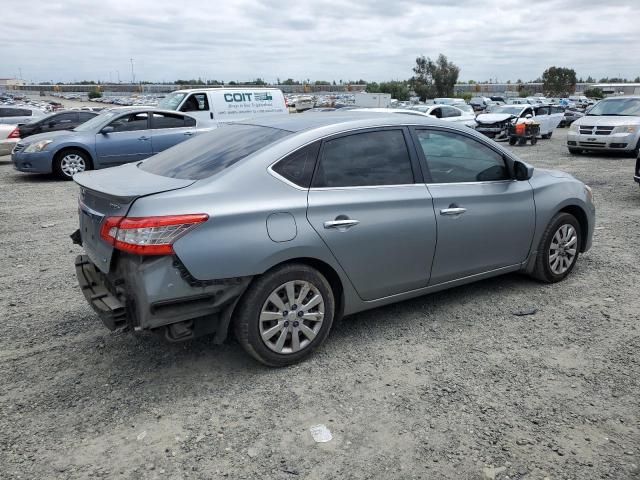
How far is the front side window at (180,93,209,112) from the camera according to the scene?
15.8 m

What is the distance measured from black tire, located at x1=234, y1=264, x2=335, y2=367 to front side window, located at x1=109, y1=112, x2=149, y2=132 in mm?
9689

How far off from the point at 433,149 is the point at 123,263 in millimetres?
2493

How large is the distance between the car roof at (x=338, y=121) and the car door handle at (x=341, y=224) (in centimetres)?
73

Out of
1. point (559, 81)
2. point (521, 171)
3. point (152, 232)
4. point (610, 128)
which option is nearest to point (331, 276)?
point (152, 232)

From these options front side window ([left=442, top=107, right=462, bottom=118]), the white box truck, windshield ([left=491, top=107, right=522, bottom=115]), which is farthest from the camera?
the white box truck

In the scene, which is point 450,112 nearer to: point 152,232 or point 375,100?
point 152,232

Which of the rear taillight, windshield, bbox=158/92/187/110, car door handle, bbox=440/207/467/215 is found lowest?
car door handle, bbox=440/207/467/215

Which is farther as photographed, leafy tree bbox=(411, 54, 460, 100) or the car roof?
leafy tree bbox=(411, 54, 460, 100)

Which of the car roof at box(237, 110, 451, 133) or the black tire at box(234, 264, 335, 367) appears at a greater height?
the car roof at box(237, 110, 451, 133)

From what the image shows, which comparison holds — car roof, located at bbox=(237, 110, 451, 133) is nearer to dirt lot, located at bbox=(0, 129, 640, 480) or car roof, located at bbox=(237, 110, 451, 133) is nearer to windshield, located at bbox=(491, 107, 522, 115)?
dirt lot, located at bbox=(0, 129, 640, 480)

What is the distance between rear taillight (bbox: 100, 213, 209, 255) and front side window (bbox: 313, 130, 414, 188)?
0.97 m

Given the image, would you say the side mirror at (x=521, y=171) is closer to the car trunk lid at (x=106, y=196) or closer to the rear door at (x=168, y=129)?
the car trunk lid at (x=106, y=196)

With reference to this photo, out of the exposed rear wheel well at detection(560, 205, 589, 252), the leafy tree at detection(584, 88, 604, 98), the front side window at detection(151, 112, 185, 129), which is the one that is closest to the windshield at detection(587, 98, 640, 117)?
the front side window at detection(151, 112, 185, 129)

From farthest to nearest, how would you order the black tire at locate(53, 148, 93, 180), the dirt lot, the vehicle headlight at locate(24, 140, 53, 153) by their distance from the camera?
the black tire at locate(53, 148, 93, 180) < the vehicle headlight at locate(24, 140, 53, 153) < the dirt lot
